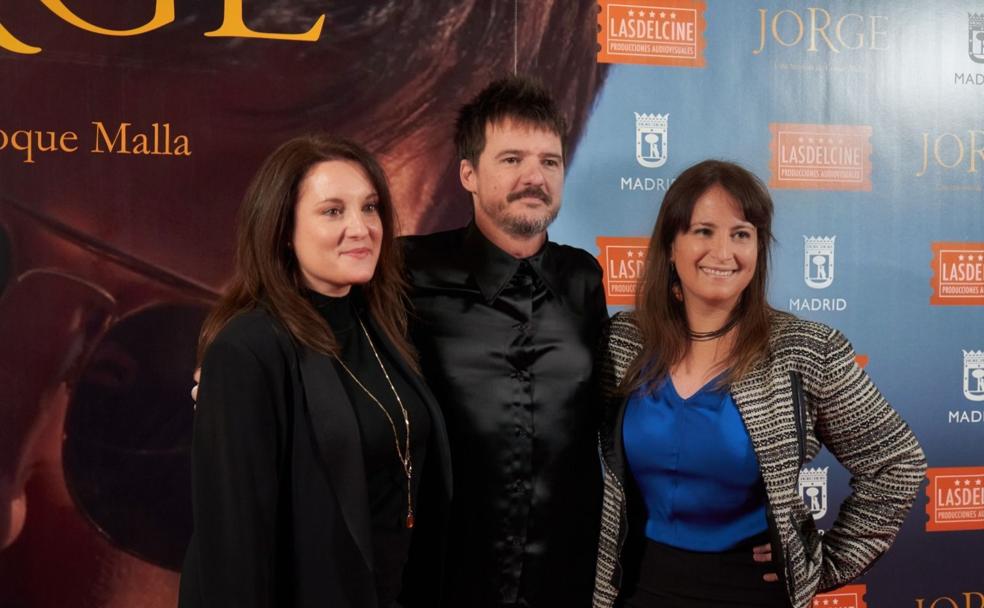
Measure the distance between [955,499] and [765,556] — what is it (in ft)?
7.27

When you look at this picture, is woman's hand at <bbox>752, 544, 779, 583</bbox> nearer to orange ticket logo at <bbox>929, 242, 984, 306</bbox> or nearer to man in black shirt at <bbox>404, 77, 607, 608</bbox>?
man in black shirt at <bbox>404, 77, 607, 608</bbox>

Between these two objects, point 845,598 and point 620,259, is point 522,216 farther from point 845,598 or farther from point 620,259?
point 845,598

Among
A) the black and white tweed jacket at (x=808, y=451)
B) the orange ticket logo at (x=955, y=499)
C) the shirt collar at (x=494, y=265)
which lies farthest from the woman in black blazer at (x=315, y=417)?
the orange ticket logo at (x=955, y=499)

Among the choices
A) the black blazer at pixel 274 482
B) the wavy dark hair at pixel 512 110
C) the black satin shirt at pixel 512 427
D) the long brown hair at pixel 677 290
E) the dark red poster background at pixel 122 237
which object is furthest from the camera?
the dark red poster background at pixel 122 237

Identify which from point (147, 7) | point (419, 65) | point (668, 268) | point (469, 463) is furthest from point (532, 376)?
point (147, 7)

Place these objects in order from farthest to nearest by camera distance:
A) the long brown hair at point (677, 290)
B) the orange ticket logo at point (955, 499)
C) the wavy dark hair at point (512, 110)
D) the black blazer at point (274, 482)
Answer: the orange ticket logo at point (955, 499) → the wavy dark hair at point (512, 110) → the long brown hair at point (677, 290) → the black blazer at point (274, 482)

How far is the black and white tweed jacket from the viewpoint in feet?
6.72

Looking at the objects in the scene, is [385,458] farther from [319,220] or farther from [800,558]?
[800,558]

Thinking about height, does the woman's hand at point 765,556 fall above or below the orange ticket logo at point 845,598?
above

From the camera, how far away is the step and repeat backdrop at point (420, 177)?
3.06 metres

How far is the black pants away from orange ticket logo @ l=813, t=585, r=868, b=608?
1823mm

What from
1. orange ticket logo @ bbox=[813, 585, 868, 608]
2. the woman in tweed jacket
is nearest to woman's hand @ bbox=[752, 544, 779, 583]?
the woman in tweed jacket

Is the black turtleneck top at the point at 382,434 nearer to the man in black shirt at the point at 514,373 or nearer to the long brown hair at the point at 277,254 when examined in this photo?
the long brown hair at the point at 277,254

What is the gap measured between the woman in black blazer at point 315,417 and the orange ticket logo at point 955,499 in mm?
2568
